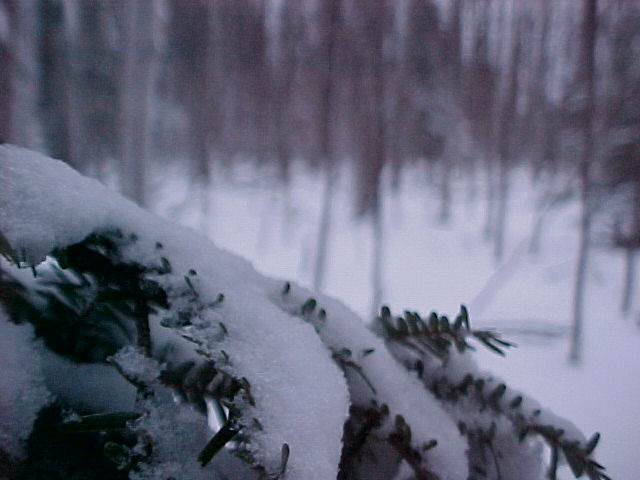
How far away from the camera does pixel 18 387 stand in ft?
1.89

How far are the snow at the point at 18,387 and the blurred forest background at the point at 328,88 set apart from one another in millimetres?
746

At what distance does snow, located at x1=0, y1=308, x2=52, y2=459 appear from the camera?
55 cm

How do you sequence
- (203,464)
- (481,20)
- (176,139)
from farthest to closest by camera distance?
(176,139), (481,20), (203,464)

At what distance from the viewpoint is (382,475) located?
660 mm

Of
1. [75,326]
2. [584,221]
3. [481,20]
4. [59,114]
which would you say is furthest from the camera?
[481,20]

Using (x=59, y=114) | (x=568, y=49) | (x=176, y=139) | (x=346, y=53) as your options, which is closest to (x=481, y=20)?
(x=568, y=49)

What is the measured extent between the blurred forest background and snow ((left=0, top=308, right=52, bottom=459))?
2.45 feet

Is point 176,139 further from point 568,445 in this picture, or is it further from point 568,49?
point 568,445

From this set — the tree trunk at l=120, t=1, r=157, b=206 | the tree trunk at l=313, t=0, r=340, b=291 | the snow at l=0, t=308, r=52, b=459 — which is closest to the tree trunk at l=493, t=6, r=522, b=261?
the tree trunk at l=313, t=0, r=340, b=291

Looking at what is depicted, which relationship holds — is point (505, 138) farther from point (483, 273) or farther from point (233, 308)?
point (233, 308)

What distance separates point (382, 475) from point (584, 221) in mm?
4119

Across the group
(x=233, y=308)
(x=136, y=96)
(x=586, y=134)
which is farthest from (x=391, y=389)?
(x=586, y=134)

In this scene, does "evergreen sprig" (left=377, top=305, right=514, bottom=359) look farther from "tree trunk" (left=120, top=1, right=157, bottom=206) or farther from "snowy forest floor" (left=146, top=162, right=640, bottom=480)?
"tree trunk" (left=120, top=1, right=157, bottom=206)

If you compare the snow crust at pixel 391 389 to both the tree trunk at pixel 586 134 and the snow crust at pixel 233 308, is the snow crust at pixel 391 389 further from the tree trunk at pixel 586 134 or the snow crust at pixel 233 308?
the tree trunk at pixel 586 134
